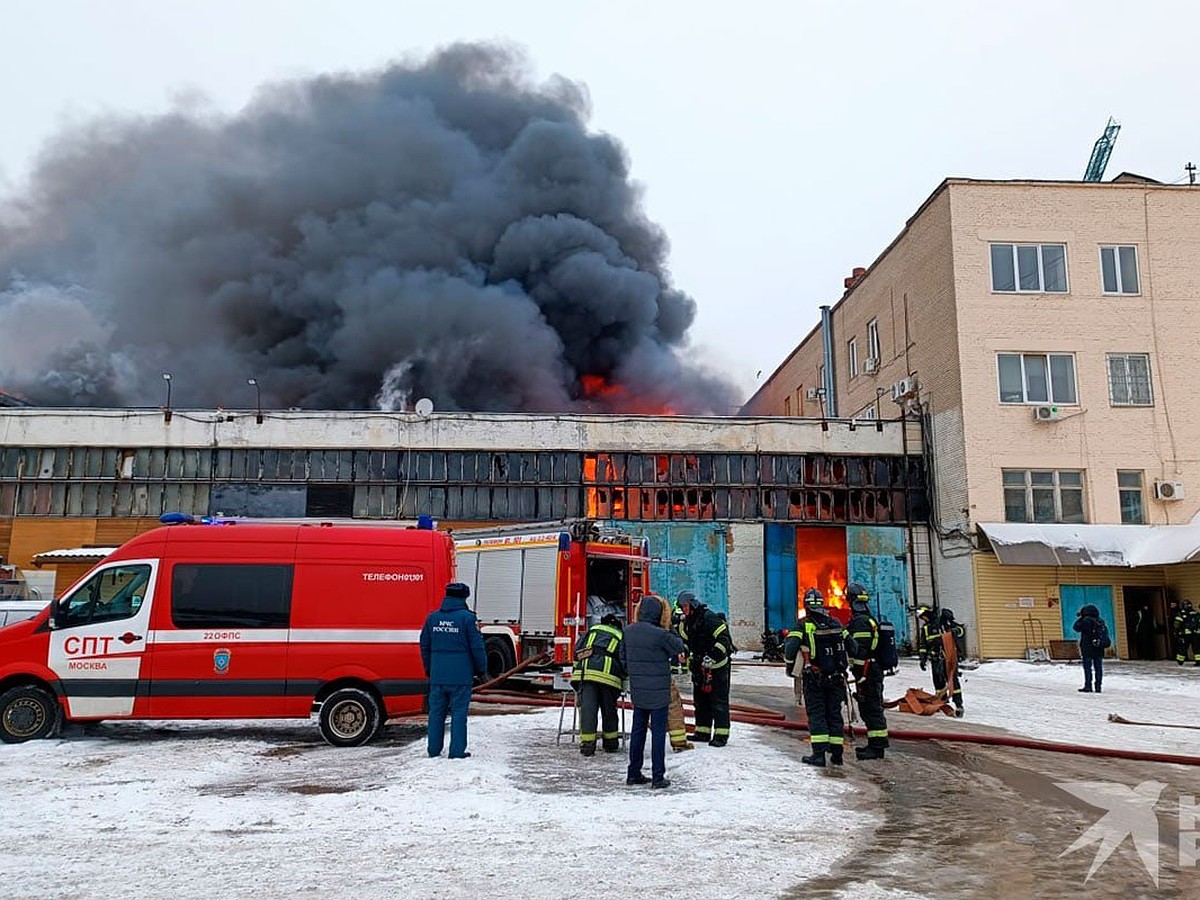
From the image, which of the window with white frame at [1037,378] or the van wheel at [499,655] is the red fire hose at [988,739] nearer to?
the van wheel at [499,655]

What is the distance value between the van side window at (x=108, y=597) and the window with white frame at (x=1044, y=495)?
69.6 feet

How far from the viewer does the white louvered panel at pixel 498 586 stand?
1478 cm

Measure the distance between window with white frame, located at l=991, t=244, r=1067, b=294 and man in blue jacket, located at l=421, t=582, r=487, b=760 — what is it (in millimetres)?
21057

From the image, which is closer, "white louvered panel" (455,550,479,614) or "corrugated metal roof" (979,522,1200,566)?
"white louvered panel" (455,550,479,614)

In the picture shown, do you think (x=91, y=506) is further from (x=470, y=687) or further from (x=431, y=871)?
(x=431, y=871)

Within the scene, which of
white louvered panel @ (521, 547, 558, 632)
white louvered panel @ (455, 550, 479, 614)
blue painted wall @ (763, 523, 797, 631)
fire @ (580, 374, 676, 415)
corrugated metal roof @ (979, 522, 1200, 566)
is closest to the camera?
white louvered panel @ (521, 547, 558, 632)

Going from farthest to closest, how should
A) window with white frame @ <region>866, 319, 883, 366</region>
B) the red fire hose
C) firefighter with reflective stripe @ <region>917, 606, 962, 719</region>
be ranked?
1. window with white frame @ <region>866, 319, 883, 366</region>
2. firefighter with reflective stripe @ <region>917, 606, 962, 719</region>
3. the red fire hose

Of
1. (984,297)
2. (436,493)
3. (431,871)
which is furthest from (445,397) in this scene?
(431,871)

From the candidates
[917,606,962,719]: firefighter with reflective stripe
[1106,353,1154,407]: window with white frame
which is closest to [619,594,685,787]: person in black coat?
[917,606,962,719]: firefighter with reflective stripe

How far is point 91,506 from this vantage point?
24672 mm

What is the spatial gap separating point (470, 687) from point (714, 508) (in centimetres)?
1793

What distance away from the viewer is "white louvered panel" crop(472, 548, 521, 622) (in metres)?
14.8

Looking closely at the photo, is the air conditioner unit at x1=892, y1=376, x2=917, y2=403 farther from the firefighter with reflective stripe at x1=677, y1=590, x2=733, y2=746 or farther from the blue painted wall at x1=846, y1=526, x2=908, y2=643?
the firefighter with reflective stripe at x1=677, y1=590, x2=733, y2=746

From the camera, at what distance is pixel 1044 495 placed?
938 inches
